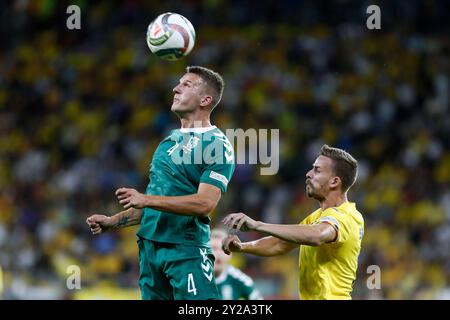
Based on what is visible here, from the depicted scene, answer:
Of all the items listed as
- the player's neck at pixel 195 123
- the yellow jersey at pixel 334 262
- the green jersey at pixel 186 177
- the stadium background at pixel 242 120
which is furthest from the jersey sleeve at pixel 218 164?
the stadium background at pixel 242 120

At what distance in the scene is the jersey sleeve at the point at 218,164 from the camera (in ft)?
20.3

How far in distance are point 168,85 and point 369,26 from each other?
386 cm

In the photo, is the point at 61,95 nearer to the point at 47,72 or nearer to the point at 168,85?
the point at 47,72

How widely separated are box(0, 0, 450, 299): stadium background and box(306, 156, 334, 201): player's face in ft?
17.5

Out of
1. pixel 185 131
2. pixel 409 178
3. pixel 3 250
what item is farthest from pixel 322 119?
pixel 185 131

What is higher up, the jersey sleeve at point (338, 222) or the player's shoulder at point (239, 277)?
the jersey sleeve at point (338, 222)

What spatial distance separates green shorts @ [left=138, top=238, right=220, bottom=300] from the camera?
239 inches

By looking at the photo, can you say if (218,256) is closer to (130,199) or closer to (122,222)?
(122,222)

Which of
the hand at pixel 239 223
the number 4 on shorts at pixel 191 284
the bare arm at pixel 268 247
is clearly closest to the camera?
the hand at pixel 239 223

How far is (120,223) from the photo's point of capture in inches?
255

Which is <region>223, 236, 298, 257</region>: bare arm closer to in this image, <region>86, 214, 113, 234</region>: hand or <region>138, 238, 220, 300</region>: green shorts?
<region>138, 238, 220, 300</region>: green shorts

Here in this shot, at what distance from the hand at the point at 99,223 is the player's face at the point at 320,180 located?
1391 millimetres

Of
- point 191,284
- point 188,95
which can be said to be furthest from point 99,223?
point 188,95

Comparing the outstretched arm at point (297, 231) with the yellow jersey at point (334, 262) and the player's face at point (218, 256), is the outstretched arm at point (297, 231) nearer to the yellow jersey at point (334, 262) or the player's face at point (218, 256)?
the yellow jersey at point (334, 262)
